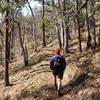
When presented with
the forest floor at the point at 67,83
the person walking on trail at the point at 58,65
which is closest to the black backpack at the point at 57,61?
the person walking on trail at the point at 58,65

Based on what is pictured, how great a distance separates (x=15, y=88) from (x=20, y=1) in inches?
256

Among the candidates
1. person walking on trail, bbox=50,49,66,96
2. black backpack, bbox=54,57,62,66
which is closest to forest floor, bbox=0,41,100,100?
person walking on trail, bbox=50,49,66,96

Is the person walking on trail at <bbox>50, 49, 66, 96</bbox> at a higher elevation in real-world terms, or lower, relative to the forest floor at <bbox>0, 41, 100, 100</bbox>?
higher

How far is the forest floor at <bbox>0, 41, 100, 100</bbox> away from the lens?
18.4 m

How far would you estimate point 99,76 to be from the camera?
19.2m

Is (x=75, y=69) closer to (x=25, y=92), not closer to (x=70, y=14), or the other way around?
(x=25, y=92)

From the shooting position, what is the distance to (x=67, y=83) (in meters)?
20.1

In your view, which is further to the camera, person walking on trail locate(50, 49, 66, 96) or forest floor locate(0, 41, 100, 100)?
person walking on trail locate(50, 49, 66, 96)

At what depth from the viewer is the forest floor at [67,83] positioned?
18.4 m

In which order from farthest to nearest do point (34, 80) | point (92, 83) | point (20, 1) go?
point (20, 1), point (34, 80), point (92, 83)

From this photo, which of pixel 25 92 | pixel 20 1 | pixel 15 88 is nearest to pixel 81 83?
pixel 25 92

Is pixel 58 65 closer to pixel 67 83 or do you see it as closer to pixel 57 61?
pixel 57 61

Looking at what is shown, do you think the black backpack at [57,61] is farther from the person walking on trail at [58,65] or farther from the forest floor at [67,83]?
the forest floor at [67,83]

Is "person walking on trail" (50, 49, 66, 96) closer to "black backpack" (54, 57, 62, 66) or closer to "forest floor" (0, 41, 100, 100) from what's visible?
"black backpack" (54, 57, 62, 66)
